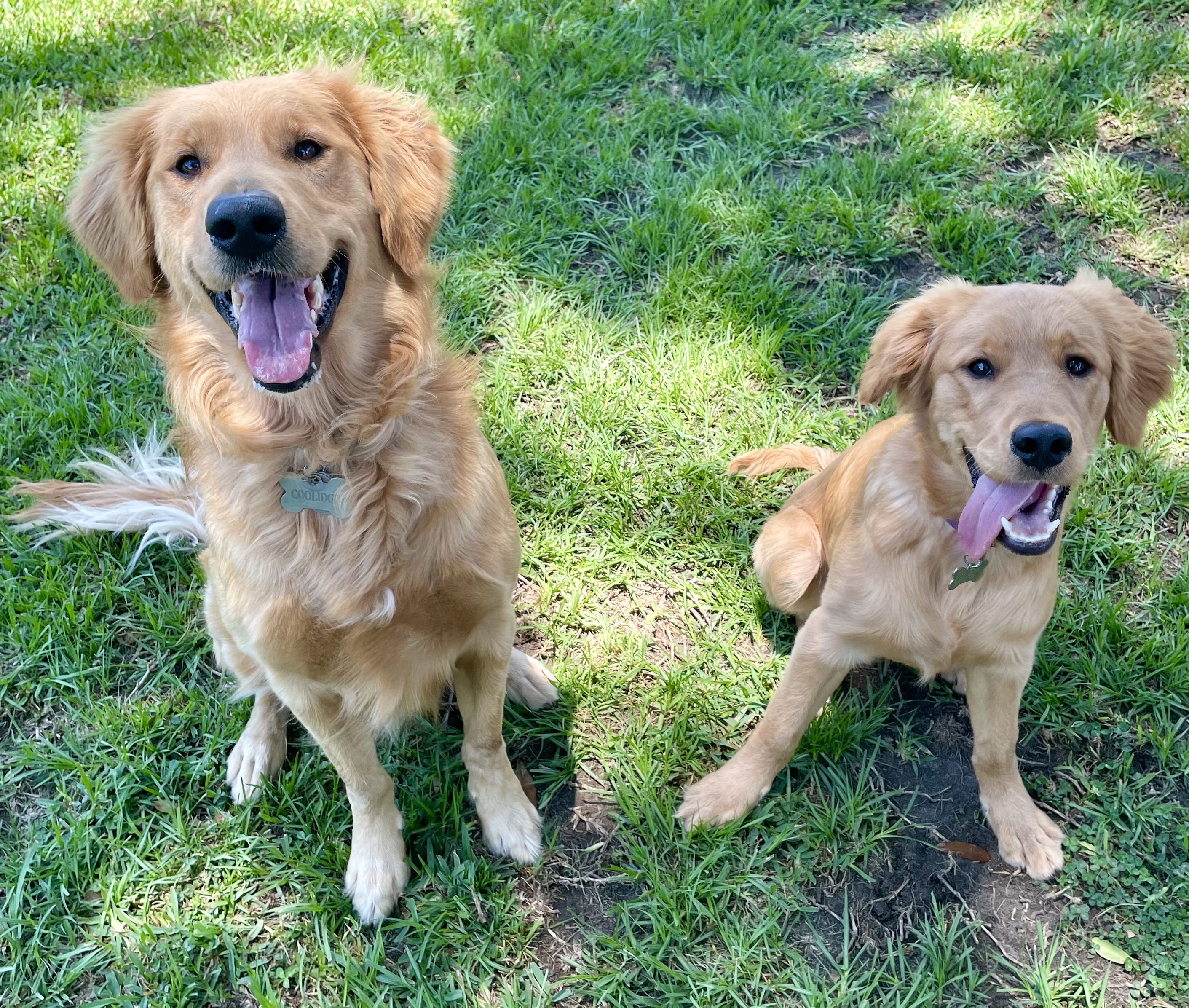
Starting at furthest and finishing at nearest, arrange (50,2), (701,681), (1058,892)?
(50,2) < (701,681) < (1058,892)

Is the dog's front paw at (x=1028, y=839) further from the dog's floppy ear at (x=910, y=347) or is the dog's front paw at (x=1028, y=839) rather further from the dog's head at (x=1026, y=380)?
the dog's floppy ear at (x=910, y=347)

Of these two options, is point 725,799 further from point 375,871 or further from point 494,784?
point 375,871

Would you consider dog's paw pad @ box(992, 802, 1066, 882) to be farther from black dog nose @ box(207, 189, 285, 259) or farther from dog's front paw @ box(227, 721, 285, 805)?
black dog nose @ box(207, 189, 285, 259)

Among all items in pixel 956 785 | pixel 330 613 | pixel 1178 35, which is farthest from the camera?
pixel 1178 35

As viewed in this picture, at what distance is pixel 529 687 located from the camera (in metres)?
2.84

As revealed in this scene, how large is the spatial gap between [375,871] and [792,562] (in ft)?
Answer: 4.96

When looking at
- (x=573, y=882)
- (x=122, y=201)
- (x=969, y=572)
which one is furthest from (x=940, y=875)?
(x=122, y=201)

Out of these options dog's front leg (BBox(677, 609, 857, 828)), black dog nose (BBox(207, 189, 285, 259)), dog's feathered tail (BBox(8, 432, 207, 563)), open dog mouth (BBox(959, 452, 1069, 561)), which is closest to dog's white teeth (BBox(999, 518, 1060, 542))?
open dog mouth (BBox(959, 452, 1069, 561))

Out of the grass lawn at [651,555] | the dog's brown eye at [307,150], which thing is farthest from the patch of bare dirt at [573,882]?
the dog's brown eye at [307,150]

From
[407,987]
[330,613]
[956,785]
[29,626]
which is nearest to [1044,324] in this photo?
[956,785]

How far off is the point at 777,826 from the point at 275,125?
2315mm

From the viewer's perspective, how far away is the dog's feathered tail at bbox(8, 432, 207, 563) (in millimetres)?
3086

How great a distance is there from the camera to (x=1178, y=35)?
4605mm

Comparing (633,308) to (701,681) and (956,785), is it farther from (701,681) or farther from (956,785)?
(956,785)
